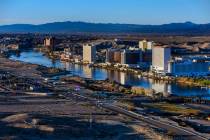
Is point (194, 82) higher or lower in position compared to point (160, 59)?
lower

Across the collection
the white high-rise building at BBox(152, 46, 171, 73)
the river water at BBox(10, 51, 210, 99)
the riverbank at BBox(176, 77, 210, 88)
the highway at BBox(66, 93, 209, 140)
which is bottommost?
the river water at BBox(10, 51, 210, 99)

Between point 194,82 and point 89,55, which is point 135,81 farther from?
point 89,55

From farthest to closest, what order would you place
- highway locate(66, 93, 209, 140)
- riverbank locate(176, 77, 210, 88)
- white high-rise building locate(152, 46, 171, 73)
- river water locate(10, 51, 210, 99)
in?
1. white high-rise building locate(152, 46, 171, 73)
2. riverbank locate(176, 77, 210, 88)
3. river water locate(10, 51, 210, 99)
4. highway locate(66, 93, 209, 140)

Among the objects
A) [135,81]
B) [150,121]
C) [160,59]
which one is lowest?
[135,81]

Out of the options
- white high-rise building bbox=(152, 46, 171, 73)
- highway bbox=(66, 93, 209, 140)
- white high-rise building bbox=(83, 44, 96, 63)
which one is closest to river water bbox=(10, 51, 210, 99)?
white high-rise building bbox=(83, 44, 96, 63)

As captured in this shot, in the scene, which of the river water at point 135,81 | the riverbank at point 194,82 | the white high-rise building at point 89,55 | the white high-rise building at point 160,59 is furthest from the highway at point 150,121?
the white high-rise building at point 89,55

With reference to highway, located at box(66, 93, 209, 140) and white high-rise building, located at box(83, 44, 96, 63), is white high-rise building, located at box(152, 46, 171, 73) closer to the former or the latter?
white high-rise building, located at box(83, 44, 96, 63)

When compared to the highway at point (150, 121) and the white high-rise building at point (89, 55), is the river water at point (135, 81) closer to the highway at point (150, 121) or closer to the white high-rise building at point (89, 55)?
the white high-rise building at point (89, 55)

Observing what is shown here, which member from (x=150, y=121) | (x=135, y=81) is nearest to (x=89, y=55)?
(x=135, y=81)
